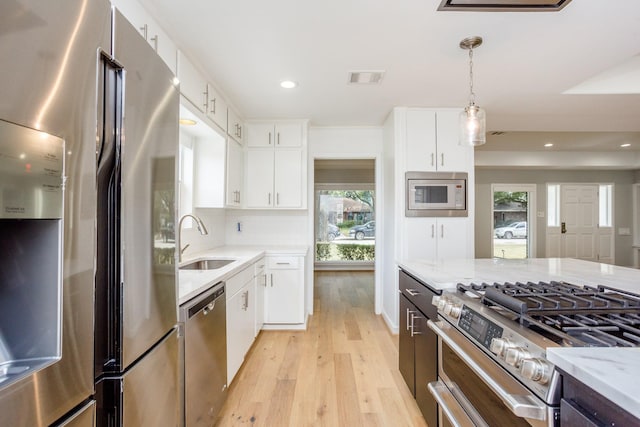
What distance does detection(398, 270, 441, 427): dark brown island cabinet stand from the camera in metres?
1.58

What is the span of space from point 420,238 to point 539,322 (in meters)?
2.28

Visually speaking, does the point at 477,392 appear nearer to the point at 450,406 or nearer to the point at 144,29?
the point at 450,406

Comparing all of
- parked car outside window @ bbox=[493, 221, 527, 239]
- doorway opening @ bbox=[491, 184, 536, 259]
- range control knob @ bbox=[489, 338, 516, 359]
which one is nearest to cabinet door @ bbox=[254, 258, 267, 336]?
range control knob @ bbox=[489, 338, 516, 359]

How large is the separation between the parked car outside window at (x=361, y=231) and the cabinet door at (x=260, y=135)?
4.19 meters

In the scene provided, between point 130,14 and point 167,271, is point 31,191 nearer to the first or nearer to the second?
point 167,271

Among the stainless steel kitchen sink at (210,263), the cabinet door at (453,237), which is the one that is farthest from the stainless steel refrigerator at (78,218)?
the cabinet door at (453,237)

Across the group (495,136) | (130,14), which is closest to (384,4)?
(130,14)

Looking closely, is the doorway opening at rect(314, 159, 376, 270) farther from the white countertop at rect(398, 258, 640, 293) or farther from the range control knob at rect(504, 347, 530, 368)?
the range control knob at rect(504, 347, 530, 368)

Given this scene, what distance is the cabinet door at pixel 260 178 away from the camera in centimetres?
357

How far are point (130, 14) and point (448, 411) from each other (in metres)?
2.38

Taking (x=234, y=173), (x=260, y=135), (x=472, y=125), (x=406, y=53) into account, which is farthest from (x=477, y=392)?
(x=260, y=135)

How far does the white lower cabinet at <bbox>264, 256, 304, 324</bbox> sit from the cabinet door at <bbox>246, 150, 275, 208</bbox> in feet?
2.47

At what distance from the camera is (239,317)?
2324 mm

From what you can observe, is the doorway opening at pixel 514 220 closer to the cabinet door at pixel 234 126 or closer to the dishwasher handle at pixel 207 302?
the cabinet door at pixel 234 126
